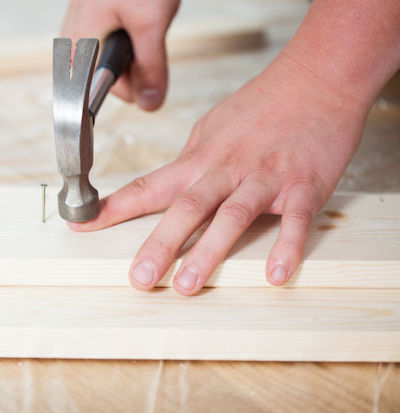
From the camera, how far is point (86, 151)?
830 millimetres

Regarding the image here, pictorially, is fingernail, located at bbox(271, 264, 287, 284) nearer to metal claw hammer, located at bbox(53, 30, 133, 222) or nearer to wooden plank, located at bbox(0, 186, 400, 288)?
wooden plank, located at bbox(0, 186, 400, 288)

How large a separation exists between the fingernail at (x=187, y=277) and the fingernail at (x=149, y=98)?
0.84 meters

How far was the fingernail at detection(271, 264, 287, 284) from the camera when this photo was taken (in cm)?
87

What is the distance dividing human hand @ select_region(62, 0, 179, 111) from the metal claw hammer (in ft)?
2.14

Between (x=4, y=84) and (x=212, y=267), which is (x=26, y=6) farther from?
(x=212, y=267)

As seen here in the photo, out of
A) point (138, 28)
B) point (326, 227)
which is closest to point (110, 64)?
point (138, 28)

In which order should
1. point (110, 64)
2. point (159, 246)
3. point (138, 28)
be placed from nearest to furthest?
point (159, 246), point (110, 64), point (138, 28)

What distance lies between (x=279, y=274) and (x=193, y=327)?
0.17 metres

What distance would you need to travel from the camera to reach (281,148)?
105 cm

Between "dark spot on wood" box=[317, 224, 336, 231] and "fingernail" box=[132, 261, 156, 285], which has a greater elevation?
"fingernail" box=[132, 261, 156, 285]

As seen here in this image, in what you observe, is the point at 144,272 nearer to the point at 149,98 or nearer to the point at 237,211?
the point at 237,211

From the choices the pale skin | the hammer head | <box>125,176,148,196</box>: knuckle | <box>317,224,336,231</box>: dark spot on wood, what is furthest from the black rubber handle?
<box>317,224,336,231</box>: dark spot on wood

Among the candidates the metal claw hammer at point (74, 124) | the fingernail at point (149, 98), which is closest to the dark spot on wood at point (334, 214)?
the metal claw hammer at point (74, 124)

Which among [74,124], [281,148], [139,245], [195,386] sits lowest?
[195,386]
